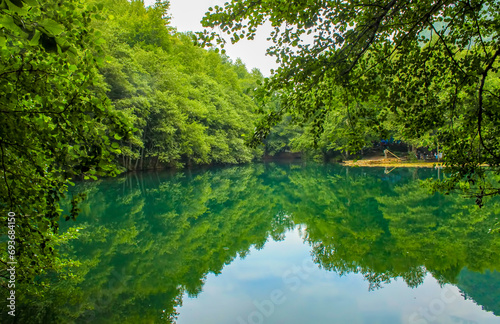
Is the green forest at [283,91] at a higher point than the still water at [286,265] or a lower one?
higher

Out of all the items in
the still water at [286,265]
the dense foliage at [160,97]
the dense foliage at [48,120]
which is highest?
the dense foliage at [160,97]

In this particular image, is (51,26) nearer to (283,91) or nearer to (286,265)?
(283,91)

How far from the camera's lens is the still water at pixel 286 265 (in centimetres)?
581

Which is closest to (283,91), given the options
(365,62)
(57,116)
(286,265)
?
(365,62)

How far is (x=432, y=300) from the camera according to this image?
239 inches

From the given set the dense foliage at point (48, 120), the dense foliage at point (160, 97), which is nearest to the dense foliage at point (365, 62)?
the dense foliage at point (48, 120)

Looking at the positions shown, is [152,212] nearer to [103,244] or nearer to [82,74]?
[103,244]

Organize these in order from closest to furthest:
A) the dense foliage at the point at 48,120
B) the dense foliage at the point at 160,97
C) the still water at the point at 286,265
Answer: the dense foliage at the point at 48,120 → the still water at the point at 286,265 → the dense foliage at the point at 160,97

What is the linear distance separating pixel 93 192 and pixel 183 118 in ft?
44.0

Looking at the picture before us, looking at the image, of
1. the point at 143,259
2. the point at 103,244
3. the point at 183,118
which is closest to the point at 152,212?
the point at 103,244

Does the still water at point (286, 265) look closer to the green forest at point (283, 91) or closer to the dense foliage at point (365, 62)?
the green forest at point (283, 91)

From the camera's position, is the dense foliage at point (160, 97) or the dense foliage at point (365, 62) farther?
the dense foliage at point (160, 97)

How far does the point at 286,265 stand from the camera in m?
8.55

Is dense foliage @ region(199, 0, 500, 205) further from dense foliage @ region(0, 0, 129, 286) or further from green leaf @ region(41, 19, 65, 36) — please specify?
green leaf @ region(41, 19, 65, 36)
